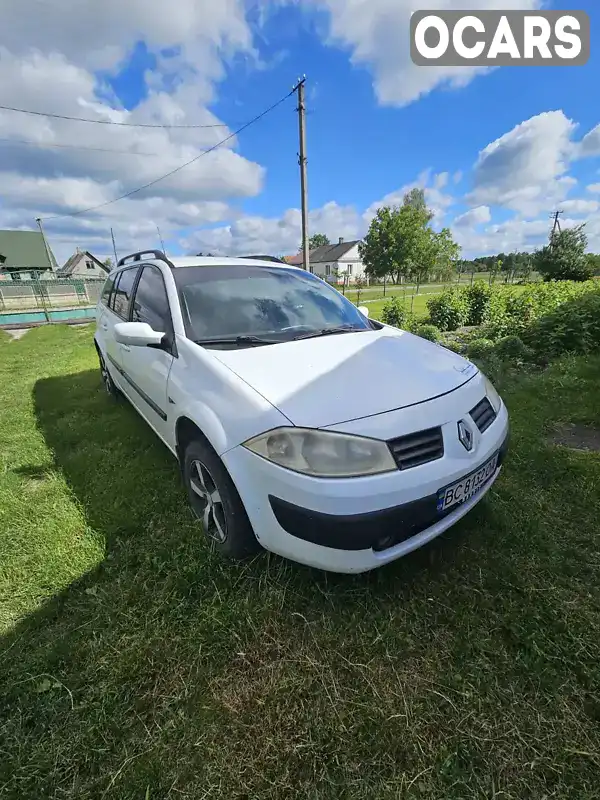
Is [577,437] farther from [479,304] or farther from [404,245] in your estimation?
[404,245]

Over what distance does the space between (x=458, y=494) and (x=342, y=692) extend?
35.7 inches

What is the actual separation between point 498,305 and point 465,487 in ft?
27.5

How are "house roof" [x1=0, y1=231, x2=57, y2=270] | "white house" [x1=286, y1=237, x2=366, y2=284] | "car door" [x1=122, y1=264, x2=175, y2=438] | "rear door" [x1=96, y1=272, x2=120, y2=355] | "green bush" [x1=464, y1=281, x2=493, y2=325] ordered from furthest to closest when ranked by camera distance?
1. "white house" [x1=286, y1=237, x2=366, y2=284]
2. "house roof" [x1=0, y1=231, x2=57, y2=270]
3. "green bush" [x1=464, y1=281, x2=493, y2=325]
4. "rear door" [x1=96, y1=272, x2=120, y2=355]
5. "car door" [x1=122, y1=264, x2=175, y2=438]

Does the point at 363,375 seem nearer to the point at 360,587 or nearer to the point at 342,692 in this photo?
the point at 360,587

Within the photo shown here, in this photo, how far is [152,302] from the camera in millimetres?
2838

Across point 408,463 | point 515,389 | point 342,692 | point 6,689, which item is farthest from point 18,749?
point 515,389

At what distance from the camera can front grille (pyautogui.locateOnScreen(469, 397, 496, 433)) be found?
1870mm

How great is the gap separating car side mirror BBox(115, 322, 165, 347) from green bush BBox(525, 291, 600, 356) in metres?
5.78

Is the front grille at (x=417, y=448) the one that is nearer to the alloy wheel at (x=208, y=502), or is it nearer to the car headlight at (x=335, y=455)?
the car headlight at (x=335, y=455)

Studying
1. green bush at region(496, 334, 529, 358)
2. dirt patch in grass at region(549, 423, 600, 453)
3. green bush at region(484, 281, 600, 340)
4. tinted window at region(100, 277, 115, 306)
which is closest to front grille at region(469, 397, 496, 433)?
dirt patch in grass at region(549, 423, 600, 453)

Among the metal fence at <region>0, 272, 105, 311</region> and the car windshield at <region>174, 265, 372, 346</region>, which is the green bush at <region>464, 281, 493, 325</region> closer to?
the car windshield at <region>174, 265, 372, 346</region>

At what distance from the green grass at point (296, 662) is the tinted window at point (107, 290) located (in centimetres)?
Result: 264

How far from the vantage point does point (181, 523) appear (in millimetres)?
2359

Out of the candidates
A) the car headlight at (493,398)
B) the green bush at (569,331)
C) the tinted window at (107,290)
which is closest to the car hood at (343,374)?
the car headlight at (493,398)
